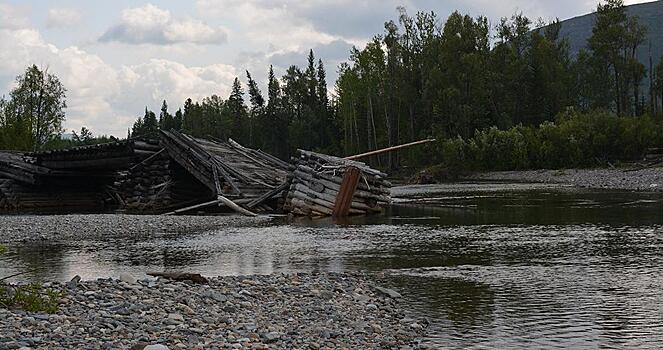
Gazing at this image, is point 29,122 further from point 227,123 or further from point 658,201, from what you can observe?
point 227,123

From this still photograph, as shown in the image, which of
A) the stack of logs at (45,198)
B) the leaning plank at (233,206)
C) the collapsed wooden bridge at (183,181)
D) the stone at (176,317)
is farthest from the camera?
the stack of logs at (45,198)

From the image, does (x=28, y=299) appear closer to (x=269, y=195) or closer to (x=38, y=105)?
(x=269, y=195)

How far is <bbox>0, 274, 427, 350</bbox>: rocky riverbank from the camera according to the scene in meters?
8.16

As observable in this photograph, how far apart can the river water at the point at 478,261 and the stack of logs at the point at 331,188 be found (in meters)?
2.09

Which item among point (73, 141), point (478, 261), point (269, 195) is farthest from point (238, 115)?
point (478, 261)

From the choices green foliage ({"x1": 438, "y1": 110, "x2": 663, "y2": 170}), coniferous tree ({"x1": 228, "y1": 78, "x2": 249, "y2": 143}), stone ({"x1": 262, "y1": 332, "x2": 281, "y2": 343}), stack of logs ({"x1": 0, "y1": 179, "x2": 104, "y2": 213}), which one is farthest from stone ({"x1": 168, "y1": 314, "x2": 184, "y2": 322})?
coniferous tree ({"x1": 228, "y1": 78, "x2": 249, "y2": 143})

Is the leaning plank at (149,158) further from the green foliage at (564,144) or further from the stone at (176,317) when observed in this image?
the green foliage at (564,144)

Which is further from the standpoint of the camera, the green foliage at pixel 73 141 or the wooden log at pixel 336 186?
the green foliage at pixel 73 141

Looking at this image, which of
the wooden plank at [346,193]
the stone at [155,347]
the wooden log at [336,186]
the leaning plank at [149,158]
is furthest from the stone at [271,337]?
the leaning plank at [149,158]

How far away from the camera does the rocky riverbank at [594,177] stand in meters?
43.7

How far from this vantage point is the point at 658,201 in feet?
103

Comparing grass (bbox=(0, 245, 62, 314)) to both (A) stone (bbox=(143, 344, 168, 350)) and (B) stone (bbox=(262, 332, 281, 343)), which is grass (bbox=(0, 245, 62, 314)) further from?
(B) stone (bbox=(262, 332, 281, 343))

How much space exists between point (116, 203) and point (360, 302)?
118 ft

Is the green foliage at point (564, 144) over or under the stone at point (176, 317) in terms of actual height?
over
